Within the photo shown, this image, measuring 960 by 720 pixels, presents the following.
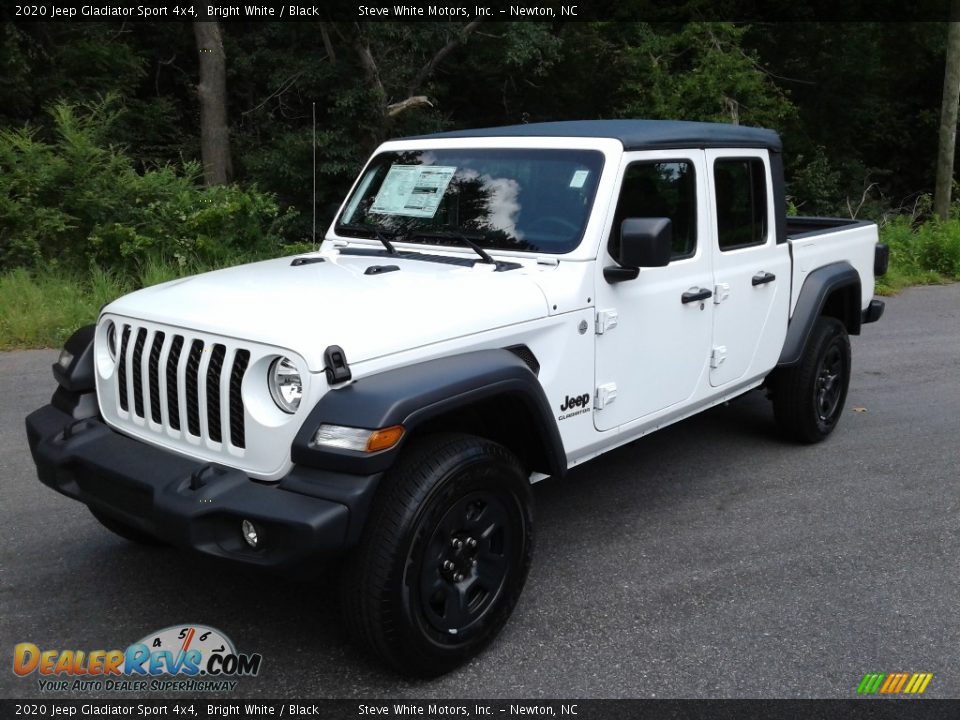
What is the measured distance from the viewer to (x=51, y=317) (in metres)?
8.21

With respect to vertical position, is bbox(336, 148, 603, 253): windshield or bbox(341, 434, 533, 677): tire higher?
bbox(336, 148, 603, 253): windshield

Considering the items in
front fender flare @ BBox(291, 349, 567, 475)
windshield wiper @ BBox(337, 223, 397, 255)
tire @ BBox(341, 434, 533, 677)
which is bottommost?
tire @ BBox(341, 434, 533, 677)

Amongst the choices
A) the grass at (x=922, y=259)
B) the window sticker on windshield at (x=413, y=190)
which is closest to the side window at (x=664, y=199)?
the window sticker on windshield at (x=413, y=190)

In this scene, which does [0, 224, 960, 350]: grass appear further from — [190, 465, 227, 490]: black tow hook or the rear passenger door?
the rear passenger door

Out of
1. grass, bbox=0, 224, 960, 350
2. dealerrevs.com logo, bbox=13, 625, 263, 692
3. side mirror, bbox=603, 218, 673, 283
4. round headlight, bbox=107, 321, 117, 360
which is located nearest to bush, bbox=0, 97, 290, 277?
grass, bbox=0, 224, 960, 350

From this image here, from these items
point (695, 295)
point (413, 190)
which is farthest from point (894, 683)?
point (413, 190)

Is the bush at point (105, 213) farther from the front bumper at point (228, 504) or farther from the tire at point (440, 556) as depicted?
the tire at point (440, 556)

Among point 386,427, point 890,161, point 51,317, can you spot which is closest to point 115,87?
point 51,317

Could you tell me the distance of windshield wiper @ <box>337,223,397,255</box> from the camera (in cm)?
425

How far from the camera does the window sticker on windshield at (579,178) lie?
4004 millimetres

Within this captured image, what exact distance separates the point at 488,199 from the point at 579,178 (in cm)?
42

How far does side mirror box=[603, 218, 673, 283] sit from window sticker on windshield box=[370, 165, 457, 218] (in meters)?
0.98

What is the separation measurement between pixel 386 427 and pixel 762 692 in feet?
5.16

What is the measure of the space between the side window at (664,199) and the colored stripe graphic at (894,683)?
1.89 m
